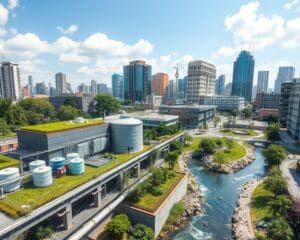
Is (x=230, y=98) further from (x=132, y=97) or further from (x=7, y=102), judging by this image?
(x=7, y=102)

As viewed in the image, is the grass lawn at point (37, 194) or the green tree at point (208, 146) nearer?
the grass lawn at point (37, 194)

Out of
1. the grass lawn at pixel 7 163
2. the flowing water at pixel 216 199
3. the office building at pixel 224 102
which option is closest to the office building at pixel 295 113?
the flowing water at pixel 216 199

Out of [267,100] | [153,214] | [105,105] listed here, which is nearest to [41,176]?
[153,214]

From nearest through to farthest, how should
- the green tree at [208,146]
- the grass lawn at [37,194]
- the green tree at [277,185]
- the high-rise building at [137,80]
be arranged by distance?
the grass lawn at [37,194], the green tree at [277,185], the green tree at [208,146], the high-rise building at [137,80]

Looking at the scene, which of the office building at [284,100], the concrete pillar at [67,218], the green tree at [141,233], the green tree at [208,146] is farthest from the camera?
the office building at [284,100]

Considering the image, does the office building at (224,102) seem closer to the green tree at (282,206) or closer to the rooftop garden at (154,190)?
the rooftop garden at (154,190)

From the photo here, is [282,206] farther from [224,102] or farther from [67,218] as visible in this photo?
[224,102]

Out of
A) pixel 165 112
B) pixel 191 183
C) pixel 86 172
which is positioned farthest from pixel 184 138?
pixel 86 172
